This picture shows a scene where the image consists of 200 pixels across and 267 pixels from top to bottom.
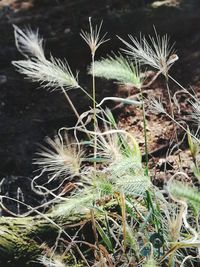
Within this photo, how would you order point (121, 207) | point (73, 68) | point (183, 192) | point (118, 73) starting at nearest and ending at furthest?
point (183, 192) → point (121, 207) → point (118, 73) → point (73, 68)

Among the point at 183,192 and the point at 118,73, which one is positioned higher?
the point at 118,73

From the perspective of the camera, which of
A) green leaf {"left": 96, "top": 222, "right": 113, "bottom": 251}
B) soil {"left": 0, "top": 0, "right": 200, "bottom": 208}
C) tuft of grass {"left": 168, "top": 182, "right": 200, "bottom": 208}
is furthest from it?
soil {"left": 0, "top": 0, "right": 200, "bottom": 208}

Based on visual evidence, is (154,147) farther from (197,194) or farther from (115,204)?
(197,194)

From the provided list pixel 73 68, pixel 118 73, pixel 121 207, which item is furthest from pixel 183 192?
pixel 73 68

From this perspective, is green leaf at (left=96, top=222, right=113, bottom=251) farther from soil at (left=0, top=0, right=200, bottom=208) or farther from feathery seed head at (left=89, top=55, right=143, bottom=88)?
soil at (left=0, top=0, right=200, bottom=208)

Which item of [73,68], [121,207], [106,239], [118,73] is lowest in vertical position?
[106,239]

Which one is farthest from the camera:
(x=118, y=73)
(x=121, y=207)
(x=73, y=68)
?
(x=73, y=68)

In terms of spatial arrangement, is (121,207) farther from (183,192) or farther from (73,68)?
(73,68)

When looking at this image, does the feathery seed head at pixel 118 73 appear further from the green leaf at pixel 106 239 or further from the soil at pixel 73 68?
the soil at pixel 73 68

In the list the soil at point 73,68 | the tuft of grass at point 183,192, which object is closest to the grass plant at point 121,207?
the tuft of grass at point 183,192

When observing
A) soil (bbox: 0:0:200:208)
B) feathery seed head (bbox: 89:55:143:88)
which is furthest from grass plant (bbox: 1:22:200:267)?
soil (bbox: 0:0:200:208)
